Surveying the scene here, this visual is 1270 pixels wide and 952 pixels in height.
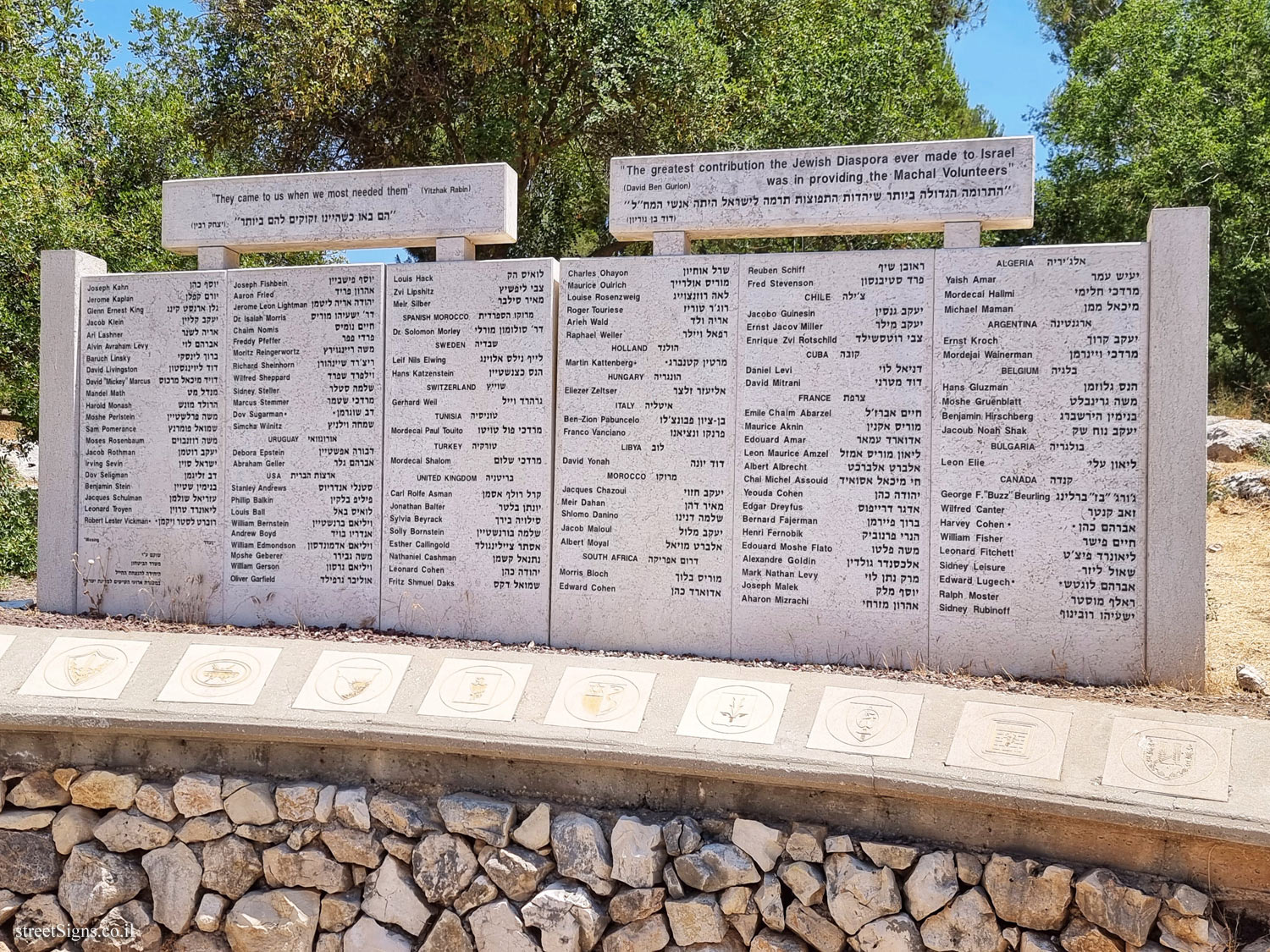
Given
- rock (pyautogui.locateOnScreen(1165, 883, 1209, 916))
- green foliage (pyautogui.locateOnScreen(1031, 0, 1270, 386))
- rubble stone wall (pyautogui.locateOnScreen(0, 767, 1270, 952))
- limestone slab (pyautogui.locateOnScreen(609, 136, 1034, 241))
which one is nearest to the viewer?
rock (pyautogui.locateOnScreen(1165, 883, 1209, 916))

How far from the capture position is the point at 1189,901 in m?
3.79

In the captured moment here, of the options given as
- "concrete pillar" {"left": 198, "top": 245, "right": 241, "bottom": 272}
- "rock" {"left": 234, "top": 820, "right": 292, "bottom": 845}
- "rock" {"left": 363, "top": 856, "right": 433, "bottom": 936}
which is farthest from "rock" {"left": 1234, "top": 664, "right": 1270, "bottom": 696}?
"concrete pillar" {"left": 198, "top": 245, "right": 241, "bottom": 272}

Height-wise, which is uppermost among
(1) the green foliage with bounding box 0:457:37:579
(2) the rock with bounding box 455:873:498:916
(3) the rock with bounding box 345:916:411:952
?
(1) the green foliage with bounding box 0:457:37:579

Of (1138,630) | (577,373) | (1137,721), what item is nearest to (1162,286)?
(1138,630)

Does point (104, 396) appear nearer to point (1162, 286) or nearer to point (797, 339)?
point (797, 339)

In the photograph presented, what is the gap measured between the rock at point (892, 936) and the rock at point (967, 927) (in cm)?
5

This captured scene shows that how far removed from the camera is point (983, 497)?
5602mm

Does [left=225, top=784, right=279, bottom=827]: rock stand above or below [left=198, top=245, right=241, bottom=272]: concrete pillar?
below

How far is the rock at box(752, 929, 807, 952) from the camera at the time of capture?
4266 mm

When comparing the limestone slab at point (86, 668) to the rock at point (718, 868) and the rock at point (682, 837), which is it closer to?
the rock at point (682, 837)

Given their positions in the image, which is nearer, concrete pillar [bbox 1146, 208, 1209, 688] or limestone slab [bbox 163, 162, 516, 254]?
concrete pillar [bbox 1146, 208, 1209, 688]

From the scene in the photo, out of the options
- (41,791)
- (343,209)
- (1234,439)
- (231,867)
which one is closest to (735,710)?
(231,867)

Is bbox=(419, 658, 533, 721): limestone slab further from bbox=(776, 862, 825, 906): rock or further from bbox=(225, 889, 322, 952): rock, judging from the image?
bbox=(776, 862, 825, 906): rock

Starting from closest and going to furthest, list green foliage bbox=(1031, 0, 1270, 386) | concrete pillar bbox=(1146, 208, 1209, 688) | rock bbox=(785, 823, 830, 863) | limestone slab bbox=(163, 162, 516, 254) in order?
rock bbox=(785, 823, 830, 863)
concrete pillar bbox=(1146, 208, 1209, 688)
limestone slab bbox=(163, 162, 516, 254)
green foliage bbox=(1031, 0, 1270, 386)
